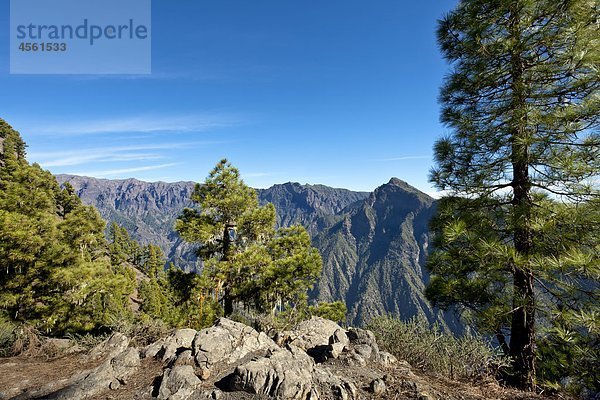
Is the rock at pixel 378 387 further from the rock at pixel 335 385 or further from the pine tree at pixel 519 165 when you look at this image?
the pine tree at pixel 519 165

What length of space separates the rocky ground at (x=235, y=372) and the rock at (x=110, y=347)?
1.1 inches

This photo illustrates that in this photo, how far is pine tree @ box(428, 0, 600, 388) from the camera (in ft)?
20.0

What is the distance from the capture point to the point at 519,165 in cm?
697

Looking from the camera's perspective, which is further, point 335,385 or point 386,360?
point 386,360

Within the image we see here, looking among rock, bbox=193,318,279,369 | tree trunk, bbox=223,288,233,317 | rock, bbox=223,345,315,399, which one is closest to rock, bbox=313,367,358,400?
rock, bbox=223,345,315,399

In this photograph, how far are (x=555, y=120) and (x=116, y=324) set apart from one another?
11854mm

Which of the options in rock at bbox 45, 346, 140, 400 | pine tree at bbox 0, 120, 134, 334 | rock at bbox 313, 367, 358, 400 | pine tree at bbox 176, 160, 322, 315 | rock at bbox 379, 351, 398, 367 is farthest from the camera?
pine tree at bbox 176, 160, 322, 315

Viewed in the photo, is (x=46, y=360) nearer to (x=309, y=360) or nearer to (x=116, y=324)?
(x=116, y=324)

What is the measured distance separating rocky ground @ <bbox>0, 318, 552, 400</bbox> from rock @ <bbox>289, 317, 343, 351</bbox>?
0.03 m

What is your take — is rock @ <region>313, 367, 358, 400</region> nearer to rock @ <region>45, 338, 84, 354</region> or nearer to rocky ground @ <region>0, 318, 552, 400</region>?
rocky ground @ <region>0, 318, 552, 400</region>

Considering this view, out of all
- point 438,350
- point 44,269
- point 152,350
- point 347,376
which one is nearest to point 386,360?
point 347,376

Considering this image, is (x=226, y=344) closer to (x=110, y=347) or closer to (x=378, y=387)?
(x=378, y=387)

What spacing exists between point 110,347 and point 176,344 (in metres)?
2.32

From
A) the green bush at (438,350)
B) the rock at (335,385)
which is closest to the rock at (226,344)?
the rock at (335,385)
